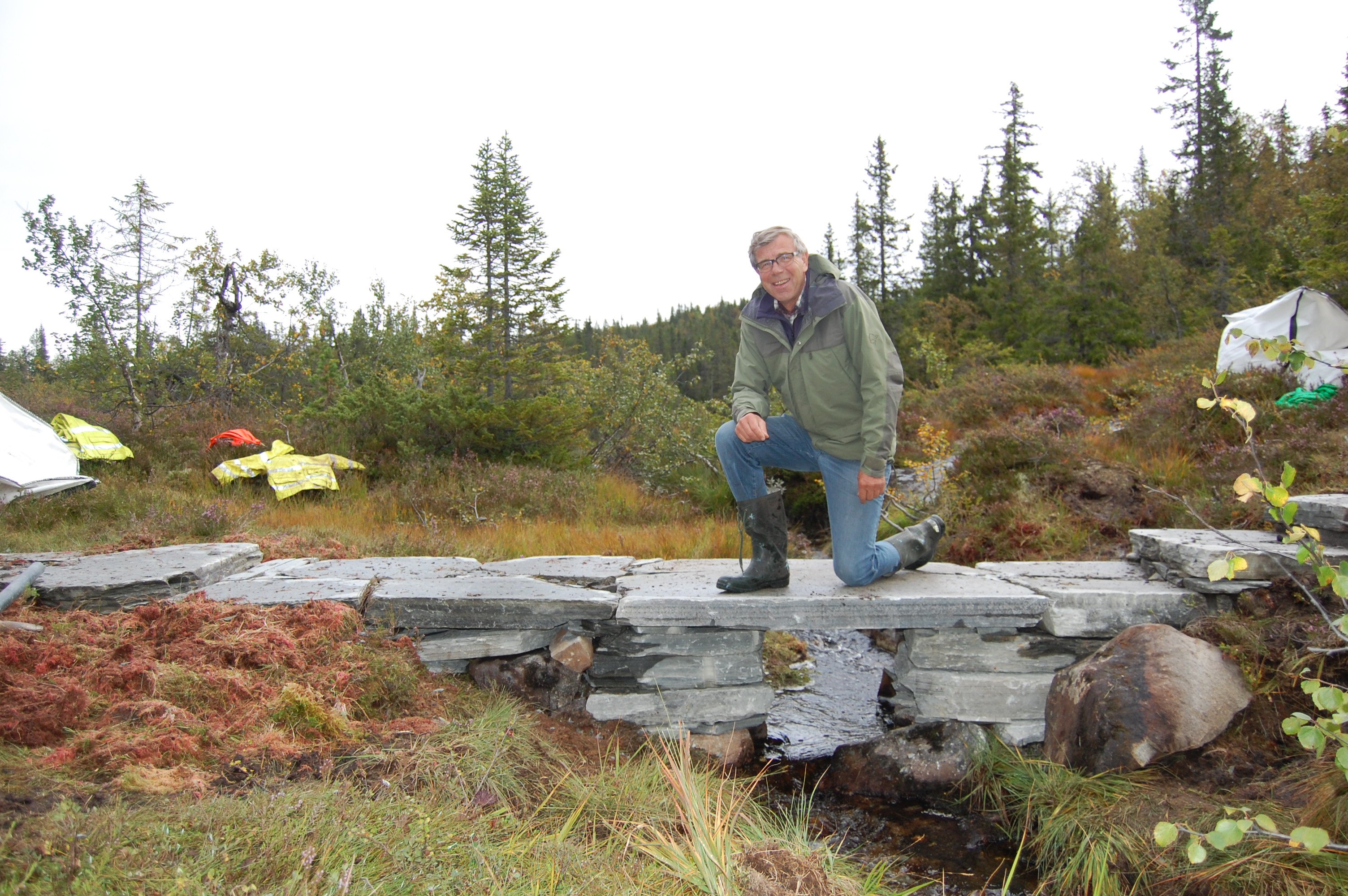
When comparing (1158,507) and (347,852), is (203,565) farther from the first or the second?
(1158,507)

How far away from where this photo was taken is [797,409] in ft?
11.9

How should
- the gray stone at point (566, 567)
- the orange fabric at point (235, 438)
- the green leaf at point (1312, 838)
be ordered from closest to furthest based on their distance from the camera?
Answer: the green leaf at point (1312, 838) → the gray stone at point (566, 567) → the orange fabric at point (235, 438)

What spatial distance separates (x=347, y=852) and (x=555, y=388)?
1006cm

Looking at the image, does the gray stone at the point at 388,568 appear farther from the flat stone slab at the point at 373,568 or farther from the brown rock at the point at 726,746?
the brown rock at the point at 726,746

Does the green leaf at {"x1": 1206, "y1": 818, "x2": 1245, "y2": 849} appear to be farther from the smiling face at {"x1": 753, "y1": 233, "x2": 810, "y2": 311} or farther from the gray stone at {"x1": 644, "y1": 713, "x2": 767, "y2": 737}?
the smiling face at {"x1": 753, "y1": 233, "x2": 810, "y2": 311}

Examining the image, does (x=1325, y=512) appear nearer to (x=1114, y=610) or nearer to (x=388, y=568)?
(x=1114, y=610)

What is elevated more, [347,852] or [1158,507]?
[1158,507]

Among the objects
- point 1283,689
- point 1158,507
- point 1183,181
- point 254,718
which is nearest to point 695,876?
point 254,718

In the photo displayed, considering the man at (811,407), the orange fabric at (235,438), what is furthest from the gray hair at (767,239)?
the orange fabric at (235,438)

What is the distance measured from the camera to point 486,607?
12.4 ft

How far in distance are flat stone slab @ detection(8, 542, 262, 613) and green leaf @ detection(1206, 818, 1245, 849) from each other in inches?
A: 179

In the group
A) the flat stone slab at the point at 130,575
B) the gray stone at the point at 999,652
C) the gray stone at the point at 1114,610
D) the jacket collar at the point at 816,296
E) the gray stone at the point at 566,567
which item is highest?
the jacket collar at the point at 816,296

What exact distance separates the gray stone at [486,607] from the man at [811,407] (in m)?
0.71

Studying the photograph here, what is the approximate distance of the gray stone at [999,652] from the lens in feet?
12.1
